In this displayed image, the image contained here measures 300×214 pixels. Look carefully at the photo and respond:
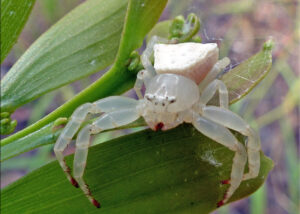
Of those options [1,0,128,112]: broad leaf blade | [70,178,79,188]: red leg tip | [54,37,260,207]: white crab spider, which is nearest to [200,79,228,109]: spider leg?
[54,37,260,207]: white crab spider

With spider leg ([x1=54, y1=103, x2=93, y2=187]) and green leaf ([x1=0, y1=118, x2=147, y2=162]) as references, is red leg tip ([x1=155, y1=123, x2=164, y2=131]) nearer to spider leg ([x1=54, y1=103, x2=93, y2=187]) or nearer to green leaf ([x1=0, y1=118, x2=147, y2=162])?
green leaf ([x1=0, y1=118, x2=147, y2=162])

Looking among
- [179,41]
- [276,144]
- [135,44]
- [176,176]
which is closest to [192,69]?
[179,41]

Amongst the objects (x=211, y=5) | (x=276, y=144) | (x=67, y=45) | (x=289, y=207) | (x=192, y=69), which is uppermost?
(x=67, y=45)

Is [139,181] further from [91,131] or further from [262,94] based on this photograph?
[262,94]

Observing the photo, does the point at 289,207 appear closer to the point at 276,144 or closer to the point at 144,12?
the point at 276,144

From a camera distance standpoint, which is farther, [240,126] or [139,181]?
[240,126]

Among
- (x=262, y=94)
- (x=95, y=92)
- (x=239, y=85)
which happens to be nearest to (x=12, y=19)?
(x=95, y=92)

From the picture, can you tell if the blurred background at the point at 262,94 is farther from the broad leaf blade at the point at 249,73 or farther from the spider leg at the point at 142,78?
the broad leaf blade at the point at 249,73
